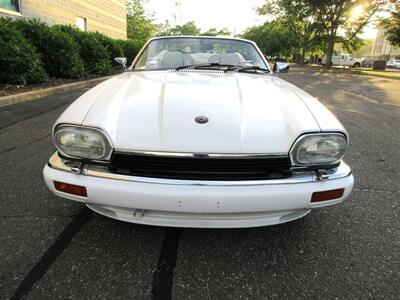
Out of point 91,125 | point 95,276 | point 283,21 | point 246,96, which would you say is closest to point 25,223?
point 95,276

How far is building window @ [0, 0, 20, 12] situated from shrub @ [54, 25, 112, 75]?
1.84m

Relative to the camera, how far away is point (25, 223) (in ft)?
6.75

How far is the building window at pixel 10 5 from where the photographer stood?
9656 mm

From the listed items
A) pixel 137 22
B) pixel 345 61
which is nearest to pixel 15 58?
pixel 137 22

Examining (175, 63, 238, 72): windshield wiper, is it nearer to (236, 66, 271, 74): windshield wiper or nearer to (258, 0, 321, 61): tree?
(236, 66, 271, 74): windshield wiper

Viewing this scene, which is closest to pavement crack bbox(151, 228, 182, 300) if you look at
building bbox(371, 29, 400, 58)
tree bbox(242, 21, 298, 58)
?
tree bbox(242, 21, 298, 58)

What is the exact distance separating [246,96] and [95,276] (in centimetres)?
141

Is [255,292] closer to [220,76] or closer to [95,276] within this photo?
[95,276]

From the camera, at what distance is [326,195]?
1689mm

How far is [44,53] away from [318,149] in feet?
27.5

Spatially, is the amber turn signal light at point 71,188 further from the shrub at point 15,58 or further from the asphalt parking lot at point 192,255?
the shrub at point 15,58

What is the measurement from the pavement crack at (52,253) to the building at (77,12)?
32.4 feet

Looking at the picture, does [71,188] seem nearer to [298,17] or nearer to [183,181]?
[183,181]

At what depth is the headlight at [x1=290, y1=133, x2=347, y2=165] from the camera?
1.70 meters
